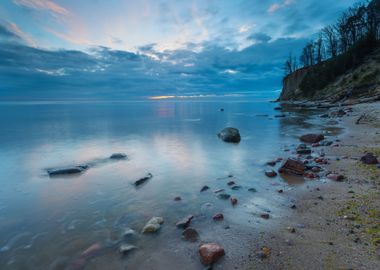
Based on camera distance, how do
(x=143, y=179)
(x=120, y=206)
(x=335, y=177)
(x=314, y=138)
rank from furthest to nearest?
1. (x=314, y=138)
2. (x=143, y=179)
3. (x=335, y=177)
4. (x=120, y=206)

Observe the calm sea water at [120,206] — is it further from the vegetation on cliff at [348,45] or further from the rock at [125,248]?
the vegetation on cliff at [348,45]

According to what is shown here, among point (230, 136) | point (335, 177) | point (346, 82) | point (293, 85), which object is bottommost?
point (335, 177)

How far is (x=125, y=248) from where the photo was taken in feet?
15.6

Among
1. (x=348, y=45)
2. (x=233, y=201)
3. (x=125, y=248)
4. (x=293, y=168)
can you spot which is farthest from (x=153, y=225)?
(x=348, y=45)

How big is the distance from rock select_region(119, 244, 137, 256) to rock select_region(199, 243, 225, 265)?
1.46m

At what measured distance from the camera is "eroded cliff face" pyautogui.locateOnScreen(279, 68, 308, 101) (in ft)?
248

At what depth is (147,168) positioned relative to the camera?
1118 cm

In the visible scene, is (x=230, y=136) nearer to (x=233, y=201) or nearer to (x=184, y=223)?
(x=233, y=201)

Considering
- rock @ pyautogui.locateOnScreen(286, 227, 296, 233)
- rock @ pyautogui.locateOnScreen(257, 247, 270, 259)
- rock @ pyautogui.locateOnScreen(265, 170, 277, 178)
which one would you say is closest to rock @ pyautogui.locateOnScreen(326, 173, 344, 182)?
rock @ pyautogui.locateOnScreen(265, 170, 277, 178)

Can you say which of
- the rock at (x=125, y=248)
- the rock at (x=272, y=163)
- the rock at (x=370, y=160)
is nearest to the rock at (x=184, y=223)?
the rock at (x=125, y=248)

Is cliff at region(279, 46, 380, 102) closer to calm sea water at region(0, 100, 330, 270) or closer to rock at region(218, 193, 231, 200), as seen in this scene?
calm sea water at region(0, 100, 330, 270)

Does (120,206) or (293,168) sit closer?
(120,206)

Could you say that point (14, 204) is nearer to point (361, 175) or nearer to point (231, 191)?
point (231, 191)

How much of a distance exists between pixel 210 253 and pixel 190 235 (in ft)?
2.96
